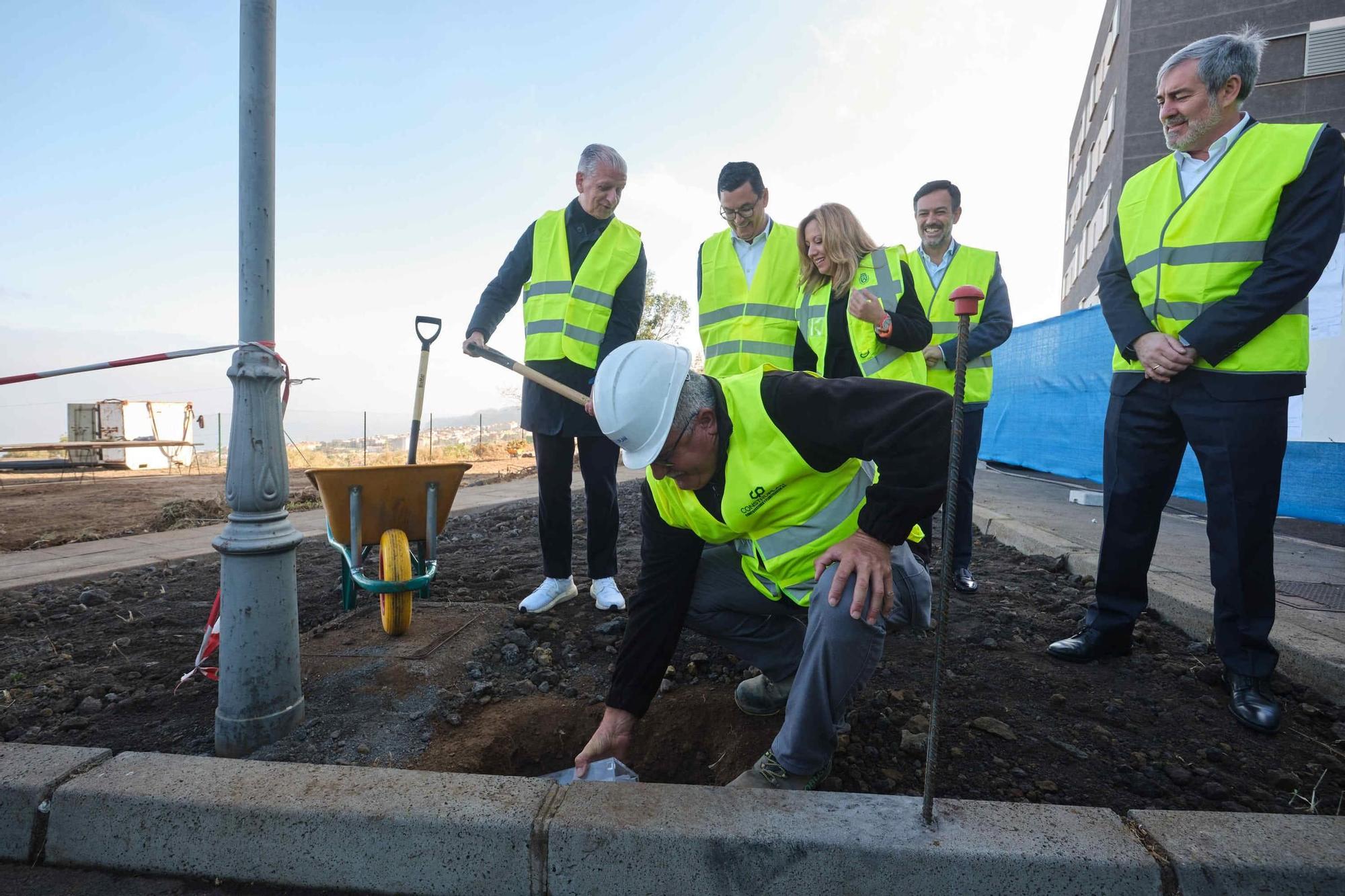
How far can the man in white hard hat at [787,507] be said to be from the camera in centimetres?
175

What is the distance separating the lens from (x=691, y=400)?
73.7 inches

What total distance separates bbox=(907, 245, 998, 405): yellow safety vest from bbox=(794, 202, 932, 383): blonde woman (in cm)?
48

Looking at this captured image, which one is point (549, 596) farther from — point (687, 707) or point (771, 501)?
point (771, 501)

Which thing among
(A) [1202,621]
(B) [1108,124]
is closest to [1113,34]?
(B) [1108,124]

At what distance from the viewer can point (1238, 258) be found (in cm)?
237

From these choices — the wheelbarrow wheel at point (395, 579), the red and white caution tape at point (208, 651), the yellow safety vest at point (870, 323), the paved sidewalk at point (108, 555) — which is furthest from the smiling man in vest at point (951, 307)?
the paved sidewalk at point (108, 555)

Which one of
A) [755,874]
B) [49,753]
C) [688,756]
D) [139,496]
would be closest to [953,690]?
[688,756]

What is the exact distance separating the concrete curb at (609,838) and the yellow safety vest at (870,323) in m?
2.30

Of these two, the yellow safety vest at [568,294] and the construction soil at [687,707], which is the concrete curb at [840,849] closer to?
the construction soil at [687,707]

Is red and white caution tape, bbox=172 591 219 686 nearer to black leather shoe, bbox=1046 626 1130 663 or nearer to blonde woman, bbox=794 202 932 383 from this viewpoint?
blonde woman, bbox=794 202 932 383

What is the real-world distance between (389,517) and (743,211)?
2.27m

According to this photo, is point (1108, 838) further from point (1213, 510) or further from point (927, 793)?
point (1213, 510)

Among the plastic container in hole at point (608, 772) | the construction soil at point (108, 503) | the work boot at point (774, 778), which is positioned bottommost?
the construction soil at point (108, 503)

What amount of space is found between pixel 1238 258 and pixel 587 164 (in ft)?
8.71
